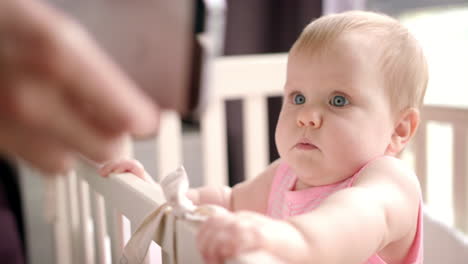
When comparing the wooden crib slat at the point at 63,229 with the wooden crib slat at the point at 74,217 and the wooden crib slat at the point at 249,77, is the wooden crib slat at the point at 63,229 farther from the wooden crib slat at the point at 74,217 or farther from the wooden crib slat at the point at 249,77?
the wooden crib slat at the point at 249,77

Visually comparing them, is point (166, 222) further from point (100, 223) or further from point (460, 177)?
point (460, 177)

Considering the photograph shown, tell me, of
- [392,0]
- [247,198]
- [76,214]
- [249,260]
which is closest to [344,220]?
[249,260]

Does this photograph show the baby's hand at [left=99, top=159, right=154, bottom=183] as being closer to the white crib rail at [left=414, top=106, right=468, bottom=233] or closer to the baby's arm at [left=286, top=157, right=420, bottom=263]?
the baby's arm at [left=286, top=157, right=420, bottom=263]

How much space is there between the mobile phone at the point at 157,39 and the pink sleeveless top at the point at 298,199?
486 mm

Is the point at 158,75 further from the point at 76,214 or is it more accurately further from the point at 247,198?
the point at 76,214

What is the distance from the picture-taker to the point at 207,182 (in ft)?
4.13

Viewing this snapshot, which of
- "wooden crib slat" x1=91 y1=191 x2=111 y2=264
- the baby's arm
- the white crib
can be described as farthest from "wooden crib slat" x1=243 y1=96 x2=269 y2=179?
the baby's arm

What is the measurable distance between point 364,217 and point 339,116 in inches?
7.2

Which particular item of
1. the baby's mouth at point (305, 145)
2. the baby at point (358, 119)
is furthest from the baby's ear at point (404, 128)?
the baby's mouth at point (305, 145)

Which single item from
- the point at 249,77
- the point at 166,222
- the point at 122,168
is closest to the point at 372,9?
the point at 249,77

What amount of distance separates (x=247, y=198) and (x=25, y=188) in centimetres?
70

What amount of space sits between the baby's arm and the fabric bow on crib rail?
10 centimetres

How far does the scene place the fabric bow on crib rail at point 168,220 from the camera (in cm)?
52

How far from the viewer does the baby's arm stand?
465 mm
